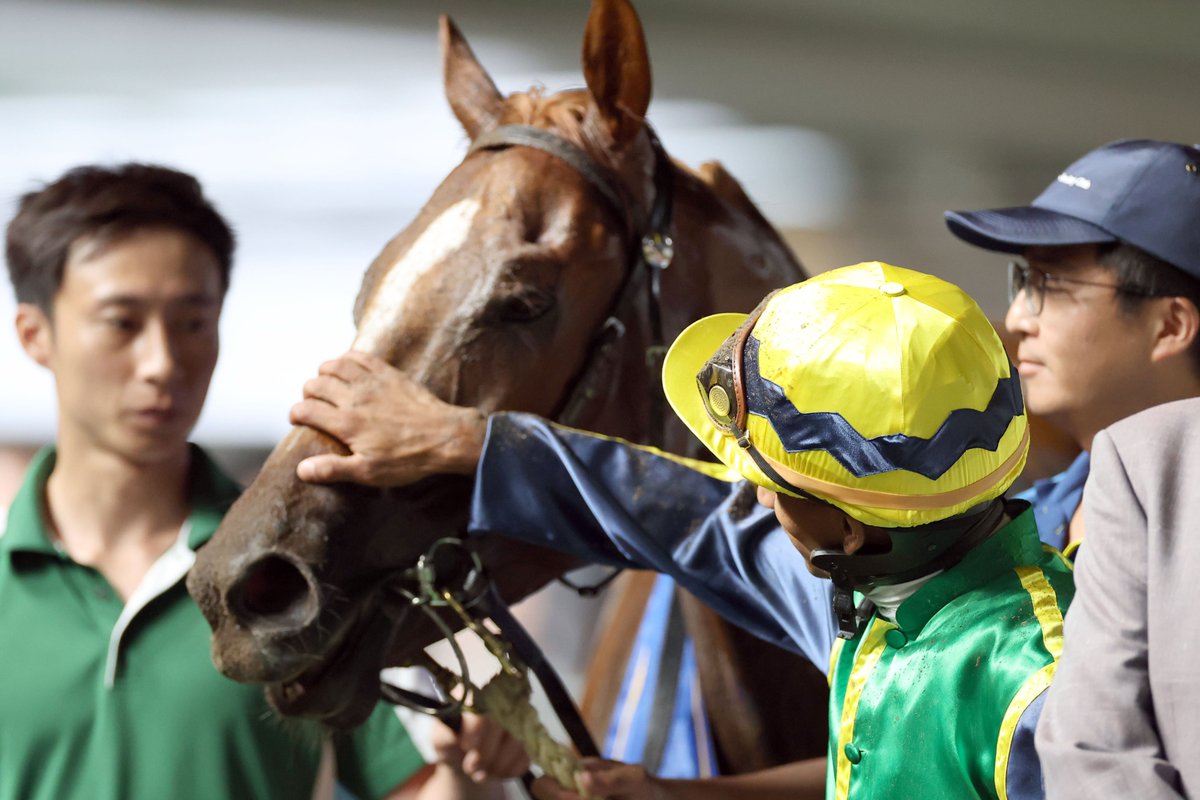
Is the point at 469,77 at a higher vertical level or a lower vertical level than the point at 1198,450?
higher

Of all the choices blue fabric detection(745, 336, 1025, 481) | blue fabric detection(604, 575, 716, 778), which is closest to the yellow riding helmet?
blue fabric detection(745, 336, 1025, 481)

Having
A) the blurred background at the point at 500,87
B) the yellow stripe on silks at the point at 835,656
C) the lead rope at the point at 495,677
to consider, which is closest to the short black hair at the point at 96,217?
the lead rope at the point at 495,677

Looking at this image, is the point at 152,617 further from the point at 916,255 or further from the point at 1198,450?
the point at 916,255

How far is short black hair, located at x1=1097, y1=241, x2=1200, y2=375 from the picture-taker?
1339 millimetres

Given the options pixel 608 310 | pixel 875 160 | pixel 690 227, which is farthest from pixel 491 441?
pixel 875 160

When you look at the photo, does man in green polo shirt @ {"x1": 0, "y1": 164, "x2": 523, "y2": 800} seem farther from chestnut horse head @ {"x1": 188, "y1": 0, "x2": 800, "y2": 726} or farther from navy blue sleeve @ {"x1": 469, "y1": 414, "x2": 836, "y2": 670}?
navy blue sleeve @ {"x1": 469, "y1": 414, "x2": 836, "y2": 670}

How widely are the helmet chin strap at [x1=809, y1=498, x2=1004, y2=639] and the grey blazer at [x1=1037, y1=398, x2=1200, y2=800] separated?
0.17 metres

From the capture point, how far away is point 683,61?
5.88 m

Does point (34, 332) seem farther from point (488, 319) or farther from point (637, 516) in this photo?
point (637, 516)

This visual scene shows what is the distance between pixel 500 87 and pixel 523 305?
4379mm

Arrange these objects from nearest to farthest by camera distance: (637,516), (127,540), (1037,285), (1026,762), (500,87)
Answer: (1026,762) → (637,516) → (1037,285) → (127,540) → (500,87)

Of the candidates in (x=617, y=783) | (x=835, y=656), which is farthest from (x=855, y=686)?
(x=617, y=783)

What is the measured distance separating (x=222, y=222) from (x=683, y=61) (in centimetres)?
440

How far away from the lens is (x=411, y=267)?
148cm
